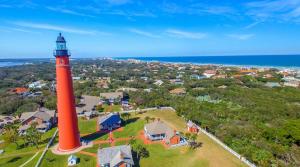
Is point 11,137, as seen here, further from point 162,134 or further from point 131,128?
point 162,134

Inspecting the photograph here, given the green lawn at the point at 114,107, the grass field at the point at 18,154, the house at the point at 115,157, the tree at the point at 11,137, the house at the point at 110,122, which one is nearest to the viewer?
the house at the point at 115,157

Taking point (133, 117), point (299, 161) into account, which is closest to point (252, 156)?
point (299, 161)

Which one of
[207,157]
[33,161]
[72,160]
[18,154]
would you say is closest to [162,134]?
[207,157]

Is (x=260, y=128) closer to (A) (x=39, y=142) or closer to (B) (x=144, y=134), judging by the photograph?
(B) (x=144, y=134)

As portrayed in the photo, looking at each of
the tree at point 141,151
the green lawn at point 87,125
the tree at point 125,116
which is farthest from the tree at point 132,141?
the tree at point 125,116

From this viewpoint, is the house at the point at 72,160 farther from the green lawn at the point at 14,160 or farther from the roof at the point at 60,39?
the roof at the point at 60,39

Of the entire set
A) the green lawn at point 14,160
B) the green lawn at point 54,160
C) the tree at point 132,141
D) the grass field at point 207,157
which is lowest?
the green lawn at point 14,160

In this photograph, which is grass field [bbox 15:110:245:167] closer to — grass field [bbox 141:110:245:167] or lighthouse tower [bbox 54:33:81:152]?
grass field [bbox 141:110:245:167]
